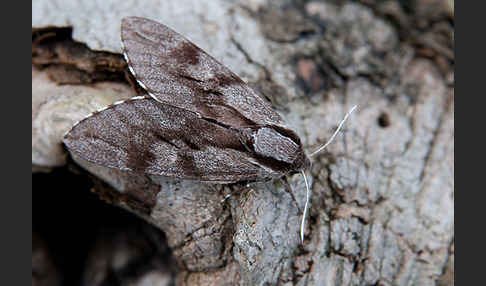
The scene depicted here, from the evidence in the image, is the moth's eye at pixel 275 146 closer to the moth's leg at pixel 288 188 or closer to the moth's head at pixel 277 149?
the moth's head at pixel 277 149

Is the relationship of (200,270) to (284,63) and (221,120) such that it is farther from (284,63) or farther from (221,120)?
(284,63)

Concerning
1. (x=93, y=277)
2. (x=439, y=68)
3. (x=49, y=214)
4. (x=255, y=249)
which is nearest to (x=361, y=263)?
(x=255, y=249)

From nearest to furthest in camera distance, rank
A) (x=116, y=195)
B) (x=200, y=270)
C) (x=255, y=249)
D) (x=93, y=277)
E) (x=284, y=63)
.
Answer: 1. (x=255, y=249)
2. (x=200, y=270)
3. (x=116, y=195)
4. (x=284, y=63)
5. (x=93, y=277)

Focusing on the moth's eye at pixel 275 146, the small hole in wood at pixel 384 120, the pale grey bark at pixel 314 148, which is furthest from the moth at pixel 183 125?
the small hole in wood at pixel 384 120

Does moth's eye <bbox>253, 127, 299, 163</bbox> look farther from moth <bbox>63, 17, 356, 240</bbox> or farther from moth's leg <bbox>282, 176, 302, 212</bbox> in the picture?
moth's leg <bbox>282, 176, 302, 212</bbox>

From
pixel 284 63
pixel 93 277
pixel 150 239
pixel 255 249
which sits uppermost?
pixel 284 63

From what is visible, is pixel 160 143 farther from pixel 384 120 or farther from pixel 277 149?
pixel 384 120
